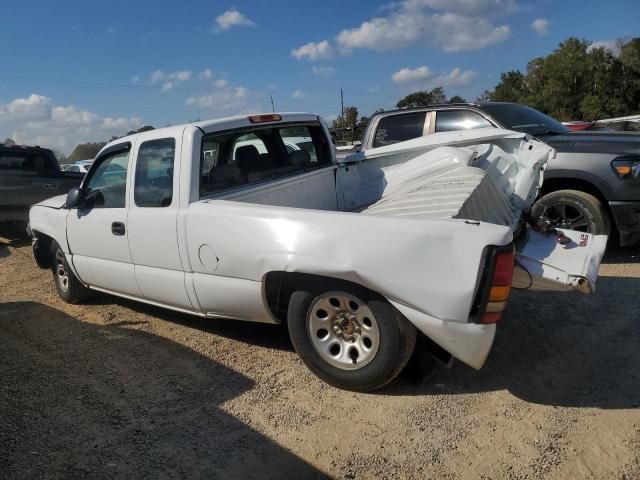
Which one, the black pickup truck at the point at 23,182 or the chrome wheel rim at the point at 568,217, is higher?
the black pickup truck at the point at 23,182

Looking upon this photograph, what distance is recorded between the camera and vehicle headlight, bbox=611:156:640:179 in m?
5.35

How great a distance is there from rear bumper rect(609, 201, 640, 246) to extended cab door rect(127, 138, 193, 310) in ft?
14.8

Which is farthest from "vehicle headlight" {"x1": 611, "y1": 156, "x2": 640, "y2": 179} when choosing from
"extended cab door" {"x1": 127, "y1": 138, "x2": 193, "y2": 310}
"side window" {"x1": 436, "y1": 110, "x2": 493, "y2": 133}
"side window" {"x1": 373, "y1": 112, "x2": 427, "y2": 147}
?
"extended cab door" {"x1": 127, "y1": 138, "x2": 193, "y2": 310}

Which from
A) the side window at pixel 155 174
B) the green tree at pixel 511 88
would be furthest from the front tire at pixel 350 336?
the green tree at pixel 511 88

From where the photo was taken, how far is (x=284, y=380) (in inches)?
136

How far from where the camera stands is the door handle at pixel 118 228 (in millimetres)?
4168

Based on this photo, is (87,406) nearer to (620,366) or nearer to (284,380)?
(284,380)

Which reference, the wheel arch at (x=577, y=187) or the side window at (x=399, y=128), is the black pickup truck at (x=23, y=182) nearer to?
the side window at (x=399, y=128)

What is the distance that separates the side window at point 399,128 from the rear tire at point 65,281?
4178 millimetres

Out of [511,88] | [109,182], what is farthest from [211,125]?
[511,88]

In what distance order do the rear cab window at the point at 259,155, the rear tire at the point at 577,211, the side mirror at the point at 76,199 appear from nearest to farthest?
the rear cab window at the point at 259,155 → the side mirror at the point at 76,199 → the rear tire at the point at 577,211

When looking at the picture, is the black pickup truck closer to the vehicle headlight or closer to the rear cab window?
the rear cab window

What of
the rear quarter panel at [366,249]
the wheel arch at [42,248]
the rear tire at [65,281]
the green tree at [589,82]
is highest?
the green tree at [589,82]

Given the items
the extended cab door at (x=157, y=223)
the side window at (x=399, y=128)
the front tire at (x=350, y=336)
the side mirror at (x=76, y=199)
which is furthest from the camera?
the side window at (x=399, y=128)
